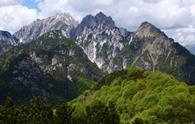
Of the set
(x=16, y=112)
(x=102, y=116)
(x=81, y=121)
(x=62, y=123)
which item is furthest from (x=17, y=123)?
(x=81, y=121)

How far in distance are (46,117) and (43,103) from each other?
4334mm

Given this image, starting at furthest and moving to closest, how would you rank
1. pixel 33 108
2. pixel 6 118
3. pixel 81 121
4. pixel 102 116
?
pixel 81 121
pixel 102 116
pixel 33 108
pixel 6 118

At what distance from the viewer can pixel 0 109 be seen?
444 feet

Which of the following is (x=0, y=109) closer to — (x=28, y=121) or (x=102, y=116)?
(x=28, y=121)

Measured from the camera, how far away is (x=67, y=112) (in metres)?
150

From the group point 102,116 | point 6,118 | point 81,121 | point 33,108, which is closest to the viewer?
point 6,118

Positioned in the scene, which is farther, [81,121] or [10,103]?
[81,121]

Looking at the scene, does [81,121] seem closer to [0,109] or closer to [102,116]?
[102,116]

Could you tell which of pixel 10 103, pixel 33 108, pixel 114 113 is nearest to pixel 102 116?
pixel 114 113

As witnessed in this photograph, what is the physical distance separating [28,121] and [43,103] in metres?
7.66

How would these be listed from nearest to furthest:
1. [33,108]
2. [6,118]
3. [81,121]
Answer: [6,118] → [33,108] → [81,121]

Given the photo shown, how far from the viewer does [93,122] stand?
16412 cm

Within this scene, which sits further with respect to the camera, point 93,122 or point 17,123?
point 93,122

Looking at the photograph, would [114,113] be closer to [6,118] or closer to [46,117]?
[46,117]
